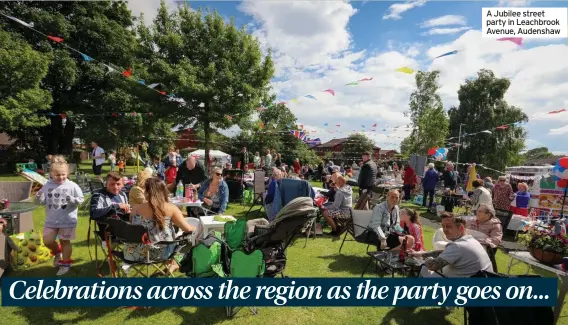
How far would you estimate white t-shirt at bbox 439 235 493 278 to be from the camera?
2840 mm

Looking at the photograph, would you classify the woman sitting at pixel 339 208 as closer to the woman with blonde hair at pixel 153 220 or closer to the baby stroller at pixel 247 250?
the baby stroller at pixel 247 250

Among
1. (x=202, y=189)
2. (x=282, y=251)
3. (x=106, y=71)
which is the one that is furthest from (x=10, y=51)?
(x=282, y=251)

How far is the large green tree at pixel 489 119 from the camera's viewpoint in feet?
87.3

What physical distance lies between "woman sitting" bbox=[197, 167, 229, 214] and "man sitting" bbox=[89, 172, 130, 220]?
160 cm

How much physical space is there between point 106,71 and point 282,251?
63.6 feet

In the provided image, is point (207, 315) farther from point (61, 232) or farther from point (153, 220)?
point (61, 232)

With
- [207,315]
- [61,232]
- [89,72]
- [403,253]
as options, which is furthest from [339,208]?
[89,72]

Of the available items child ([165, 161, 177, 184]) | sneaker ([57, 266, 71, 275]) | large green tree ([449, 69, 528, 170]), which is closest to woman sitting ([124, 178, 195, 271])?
sneaker ([57, 266, 71, 275])

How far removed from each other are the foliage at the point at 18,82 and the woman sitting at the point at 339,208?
14278mm

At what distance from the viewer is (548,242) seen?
10.3 ft

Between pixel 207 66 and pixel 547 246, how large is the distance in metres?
13.8

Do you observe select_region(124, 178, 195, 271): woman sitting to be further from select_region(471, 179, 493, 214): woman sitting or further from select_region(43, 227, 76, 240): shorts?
select_region(471, 179, 493, 214): woman sitting

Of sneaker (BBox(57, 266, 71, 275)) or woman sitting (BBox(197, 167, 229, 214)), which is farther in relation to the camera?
woman sitting (BBox(197, 167, 229, 214))

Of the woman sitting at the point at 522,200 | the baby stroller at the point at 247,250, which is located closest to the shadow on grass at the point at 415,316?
the baby stroller at the point at 247,250
